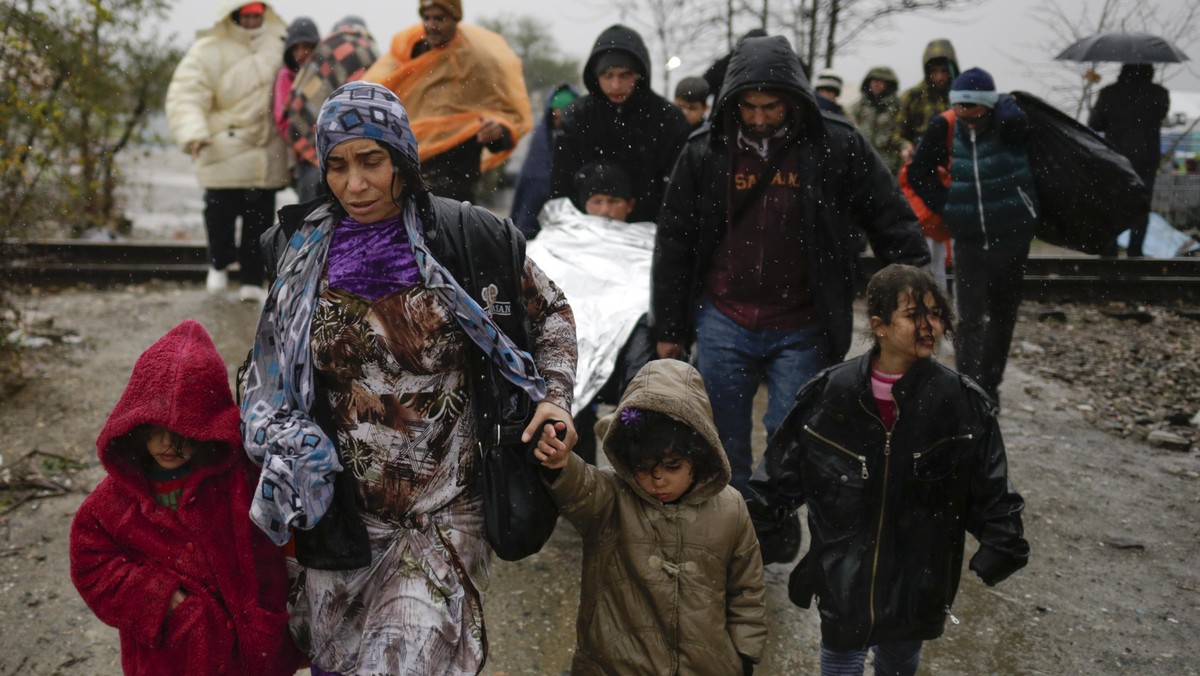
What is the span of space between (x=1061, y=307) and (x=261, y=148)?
742 cm

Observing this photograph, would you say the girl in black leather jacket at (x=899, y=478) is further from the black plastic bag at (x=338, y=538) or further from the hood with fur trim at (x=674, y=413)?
the black plastic bag at (x=338, y=538)

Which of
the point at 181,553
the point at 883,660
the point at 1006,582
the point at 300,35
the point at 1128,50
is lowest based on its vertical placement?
the point at 1006,582

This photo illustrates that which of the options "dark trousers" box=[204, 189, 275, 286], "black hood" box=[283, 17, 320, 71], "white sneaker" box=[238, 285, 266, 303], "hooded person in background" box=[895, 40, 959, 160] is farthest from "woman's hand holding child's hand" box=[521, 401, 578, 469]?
"hooded person in background" box=[895, 40, 959, 160]

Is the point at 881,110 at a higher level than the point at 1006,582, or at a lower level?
higher

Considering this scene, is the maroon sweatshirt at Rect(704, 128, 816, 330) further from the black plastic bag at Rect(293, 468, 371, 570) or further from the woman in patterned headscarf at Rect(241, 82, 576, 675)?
the black plastic bag at Rect(293, 468, 371, 570)

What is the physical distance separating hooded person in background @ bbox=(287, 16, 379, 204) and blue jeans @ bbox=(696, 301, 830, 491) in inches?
143

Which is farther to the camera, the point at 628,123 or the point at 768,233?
the point at 628,123

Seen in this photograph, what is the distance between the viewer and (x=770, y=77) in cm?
372

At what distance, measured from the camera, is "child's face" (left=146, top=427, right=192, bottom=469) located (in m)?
2.57

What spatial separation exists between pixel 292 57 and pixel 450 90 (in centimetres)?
213

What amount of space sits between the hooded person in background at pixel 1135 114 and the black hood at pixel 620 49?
23.5 ft

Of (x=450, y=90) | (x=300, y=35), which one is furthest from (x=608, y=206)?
(x=300, y=35)

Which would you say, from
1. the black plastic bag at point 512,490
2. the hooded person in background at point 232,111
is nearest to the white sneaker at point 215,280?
the hooded person in background at point 232,111

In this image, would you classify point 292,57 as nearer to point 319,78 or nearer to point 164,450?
point 319,78
